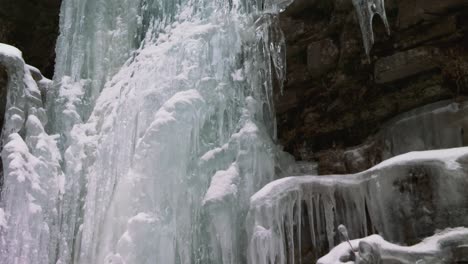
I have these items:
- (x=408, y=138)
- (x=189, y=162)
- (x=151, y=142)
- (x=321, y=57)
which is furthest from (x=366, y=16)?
(x=151, y=142)

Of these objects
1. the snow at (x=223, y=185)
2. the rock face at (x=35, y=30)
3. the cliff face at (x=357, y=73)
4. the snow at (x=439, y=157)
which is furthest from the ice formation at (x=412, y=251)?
the rock face at (x=35, y=30)

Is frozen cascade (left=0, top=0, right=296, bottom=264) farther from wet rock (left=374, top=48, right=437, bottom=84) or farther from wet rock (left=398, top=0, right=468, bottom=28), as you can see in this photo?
wet rock (left=398, top=0, right=468, bottom=28)

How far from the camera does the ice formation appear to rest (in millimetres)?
4809

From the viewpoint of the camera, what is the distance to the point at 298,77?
784 centimetres

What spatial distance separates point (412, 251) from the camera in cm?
486

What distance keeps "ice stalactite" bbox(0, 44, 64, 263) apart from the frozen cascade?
14mm

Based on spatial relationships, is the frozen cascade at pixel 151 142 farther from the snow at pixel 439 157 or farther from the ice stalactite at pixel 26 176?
the snow at pixel 439 157

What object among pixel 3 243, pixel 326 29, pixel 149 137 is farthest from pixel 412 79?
pixel 3 243

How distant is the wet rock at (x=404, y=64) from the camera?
6.96m

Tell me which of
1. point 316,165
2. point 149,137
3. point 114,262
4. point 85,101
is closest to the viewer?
point 114,262

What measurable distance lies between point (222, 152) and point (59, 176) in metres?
2.14

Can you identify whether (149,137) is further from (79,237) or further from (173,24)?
(173,24)

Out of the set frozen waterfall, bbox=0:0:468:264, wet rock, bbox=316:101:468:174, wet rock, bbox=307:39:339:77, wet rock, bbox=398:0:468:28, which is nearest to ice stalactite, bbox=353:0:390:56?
frozen waterfall, bbox=0:0:468:264

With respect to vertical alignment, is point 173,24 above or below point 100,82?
above
